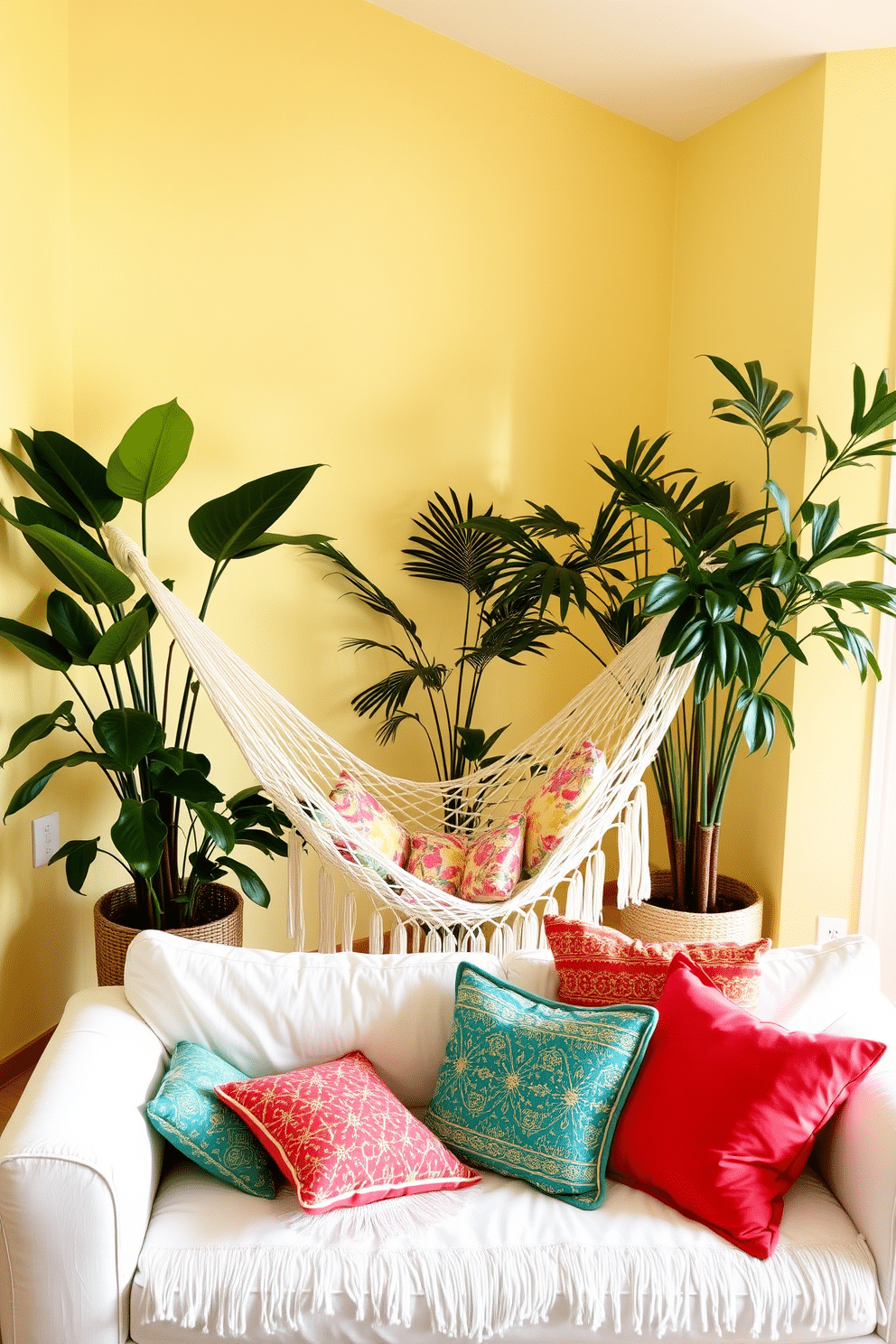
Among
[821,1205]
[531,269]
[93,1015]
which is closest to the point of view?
[821,1205]

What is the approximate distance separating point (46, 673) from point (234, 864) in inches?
27.4

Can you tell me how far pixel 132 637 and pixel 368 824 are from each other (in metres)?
0.70

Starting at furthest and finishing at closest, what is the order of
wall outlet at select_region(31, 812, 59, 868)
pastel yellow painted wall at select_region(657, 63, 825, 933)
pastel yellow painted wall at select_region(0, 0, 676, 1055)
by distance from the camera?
pastel yellow painted wall at select_region(657, 63, 825, 933) → pastel yellow painted wall at select_region(0, 0, 676, 1055) → wall outlet at select_region(31, 812, 59, 868)

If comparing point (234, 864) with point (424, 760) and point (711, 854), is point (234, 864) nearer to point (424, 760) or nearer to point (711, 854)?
point (424, 760)

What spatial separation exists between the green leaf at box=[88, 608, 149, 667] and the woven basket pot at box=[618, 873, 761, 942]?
142 cm

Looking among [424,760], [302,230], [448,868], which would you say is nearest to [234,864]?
[448,868]

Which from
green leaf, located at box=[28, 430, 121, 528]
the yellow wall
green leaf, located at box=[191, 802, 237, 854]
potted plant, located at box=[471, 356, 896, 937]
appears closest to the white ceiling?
the yellow wall

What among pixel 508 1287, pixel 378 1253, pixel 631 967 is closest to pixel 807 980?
pixel 631 967

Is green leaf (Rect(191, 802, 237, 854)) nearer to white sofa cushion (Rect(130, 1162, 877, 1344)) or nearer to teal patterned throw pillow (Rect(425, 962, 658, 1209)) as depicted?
teal patterned throw pillow (Rect(425, 962, 658, 1209))

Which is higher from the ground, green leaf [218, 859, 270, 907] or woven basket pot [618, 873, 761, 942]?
green leaf [218, 859, 270, 907]

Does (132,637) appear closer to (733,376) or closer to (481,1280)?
(481,1280)

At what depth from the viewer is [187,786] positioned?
2277 millimetres

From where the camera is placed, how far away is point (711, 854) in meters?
2.83

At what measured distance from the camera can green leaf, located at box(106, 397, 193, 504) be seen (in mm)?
2234
